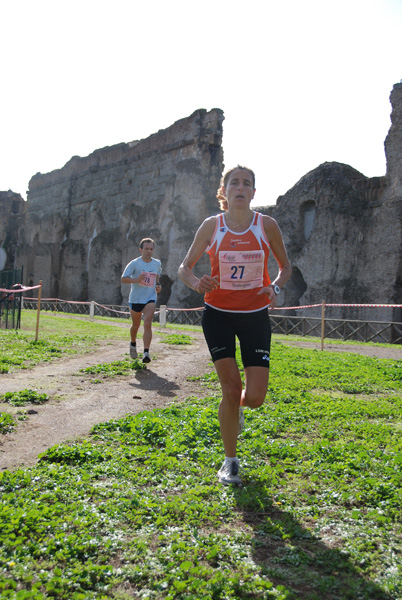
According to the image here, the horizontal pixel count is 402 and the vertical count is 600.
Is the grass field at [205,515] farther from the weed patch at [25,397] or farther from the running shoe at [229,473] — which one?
the weed patch at [25,397]

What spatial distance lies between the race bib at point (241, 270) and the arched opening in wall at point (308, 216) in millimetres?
23682

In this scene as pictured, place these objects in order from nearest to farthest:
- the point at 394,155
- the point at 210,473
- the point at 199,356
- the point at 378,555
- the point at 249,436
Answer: the point at 378,555 < the point at 210,473 < the point at 249,436 < the point at 199,356 < the point at 394,155

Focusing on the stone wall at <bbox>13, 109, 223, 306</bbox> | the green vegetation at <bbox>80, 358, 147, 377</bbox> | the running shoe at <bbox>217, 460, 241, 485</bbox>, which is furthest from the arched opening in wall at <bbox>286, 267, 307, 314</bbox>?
the running shoe at <bbox>217, 460, 241, 485</bbox>

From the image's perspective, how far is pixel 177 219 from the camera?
107 ft

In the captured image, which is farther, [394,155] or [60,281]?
[60,281]

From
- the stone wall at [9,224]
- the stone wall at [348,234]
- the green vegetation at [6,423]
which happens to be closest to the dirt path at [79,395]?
the green vegetation at [6,423]

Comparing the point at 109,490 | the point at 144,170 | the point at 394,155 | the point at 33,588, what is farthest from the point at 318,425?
the point at 144,170

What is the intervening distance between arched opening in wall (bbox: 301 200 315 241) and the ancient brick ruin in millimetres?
54

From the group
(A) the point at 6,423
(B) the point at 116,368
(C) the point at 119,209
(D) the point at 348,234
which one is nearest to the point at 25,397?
(A) the point at 6,423

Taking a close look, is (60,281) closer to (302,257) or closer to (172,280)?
(172,280)

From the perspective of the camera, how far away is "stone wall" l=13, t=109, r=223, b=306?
3288 cm

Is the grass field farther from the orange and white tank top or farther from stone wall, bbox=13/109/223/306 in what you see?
stone wall, bbox=13/109/223/306

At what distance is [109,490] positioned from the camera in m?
3.29

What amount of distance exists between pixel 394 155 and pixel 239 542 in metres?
23.9
